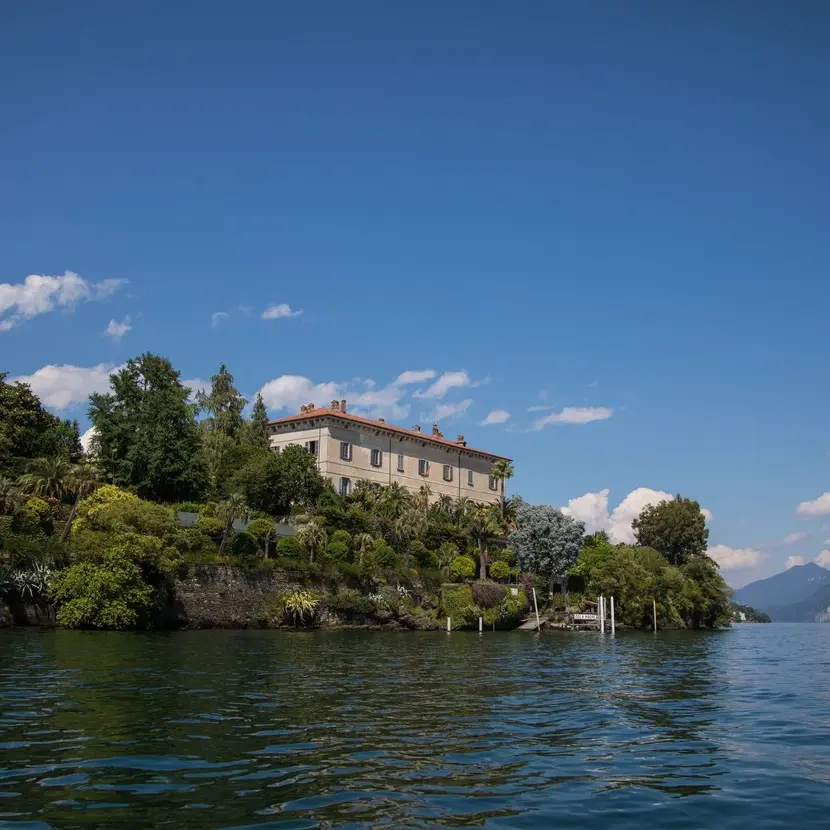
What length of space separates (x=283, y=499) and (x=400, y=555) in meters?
11.9

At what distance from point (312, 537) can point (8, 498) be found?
2334 cm

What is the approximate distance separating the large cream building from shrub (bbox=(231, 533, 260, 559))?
17017mm

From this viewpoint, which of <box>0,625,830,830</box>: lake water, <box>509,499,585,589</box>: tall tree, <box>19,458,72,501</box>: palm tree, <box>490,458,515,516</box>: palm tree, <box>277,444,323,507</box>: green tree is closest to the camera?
<box>0,625,830,830</box>: lake water

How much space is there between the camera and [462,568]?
76.8 meters

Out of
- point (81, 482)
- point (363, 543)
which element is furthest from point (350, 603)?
point (81, 482)

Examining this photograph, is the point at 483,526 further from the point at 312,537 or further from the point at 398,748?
the point at 398,748

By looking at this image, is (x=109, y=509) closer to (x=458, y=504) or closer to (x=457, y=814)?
(x=458, y=504)

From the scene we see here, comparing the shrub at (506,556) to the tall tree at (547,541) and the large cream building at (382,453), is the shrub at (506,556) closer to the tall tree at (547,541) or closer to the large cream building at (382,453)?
the tall tree at (547,541)

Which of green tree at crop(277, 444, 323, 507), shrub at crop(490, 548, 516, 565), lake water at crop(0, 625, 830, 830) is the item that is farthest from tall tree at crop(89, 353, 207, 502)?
lake water at crop(0, 625, 830, 830)

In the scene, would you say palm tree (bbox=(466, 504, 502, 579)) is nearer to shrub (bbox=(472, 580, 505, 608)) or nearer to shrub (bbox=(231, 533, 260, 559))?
shrub (bbox=(472, 580, 505, 608))

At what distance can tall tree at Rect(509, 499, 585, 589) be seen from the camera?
81250mm

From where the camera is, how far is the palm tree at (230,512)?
6450cm

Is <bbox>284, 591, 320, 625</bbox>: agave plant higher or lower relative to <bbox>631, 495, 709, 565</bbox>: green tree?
lower

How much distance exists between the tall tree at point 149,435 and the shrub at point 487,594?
88.2 ft
